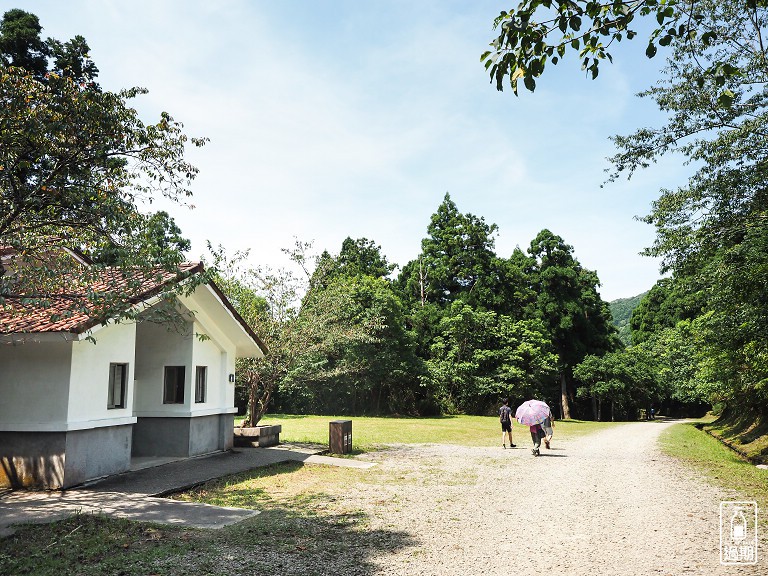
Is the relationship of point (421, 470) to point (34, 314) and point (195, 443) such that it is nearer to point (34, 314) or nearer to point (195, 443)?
point (195, 443)

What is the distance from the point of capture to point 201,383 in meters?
15.0

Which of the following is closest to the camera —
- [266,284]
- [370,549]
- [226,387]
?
[370,549]

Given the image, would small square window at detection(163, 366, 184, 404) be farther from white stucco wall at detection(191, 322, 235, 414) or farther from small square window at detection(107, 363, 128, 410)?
small square window at detection(107, 363, 128, 410)

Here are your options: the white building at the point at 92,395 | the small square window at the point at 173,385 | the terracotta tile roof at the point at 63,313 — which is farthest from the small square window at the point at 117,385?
the small square window at the point at 173,385

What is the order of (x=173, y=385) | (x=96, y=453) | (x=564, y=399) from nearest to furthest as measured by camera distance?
(x=96, y=453), (x=173, y=385), (x=564, y=399)

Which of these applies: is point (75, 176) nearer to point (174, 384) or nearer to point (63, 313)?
point (63, 313)

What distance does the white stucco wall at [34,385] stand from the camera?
10234 mm

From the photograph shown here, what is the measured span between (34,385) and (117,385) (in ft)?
5.66

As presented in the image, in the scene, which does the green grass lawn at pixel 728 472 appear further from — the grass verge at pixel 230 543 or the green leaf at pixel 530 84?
the green leaf at pixel 530 84

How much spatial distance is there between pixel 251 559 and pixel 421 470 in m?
7.65

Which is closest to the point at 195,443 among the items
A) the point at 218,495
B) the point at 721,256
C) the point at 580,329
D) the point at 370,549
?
the point at 218,495

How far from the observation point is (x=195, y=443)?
1422cm

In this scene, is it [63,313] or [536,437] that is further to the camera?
[536,437]

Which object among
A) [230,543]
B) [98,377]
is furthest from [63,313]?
[230,543]
